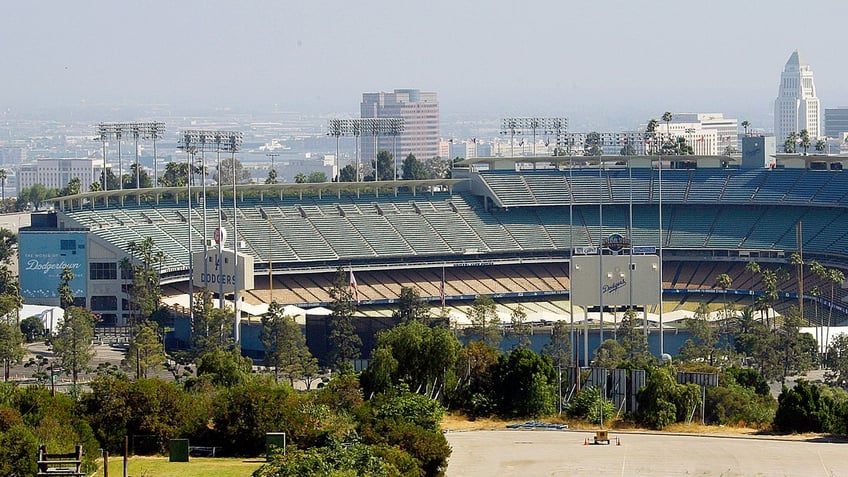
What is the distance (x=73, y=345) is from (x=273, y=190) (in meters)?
44.4

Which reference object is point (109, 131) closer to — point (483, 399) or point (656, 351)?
point (656, 351)

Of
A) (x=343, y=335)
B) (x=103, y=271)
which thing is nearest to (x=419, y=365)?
(x=343, y=335)

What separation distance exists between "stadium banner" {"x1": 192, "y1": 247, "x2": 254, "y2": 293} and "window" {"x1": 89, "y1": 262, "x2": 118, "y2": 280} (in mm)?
14526

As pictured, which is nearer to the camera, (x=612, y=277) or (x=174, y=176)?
(x=612, y=277)

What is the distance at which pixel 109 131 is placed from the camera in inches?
5276

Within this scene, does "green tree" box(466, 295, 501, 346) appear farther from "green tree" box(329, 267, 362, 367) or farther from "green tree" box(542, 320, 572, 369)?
"green tree" box(329, 267, 362, 367)

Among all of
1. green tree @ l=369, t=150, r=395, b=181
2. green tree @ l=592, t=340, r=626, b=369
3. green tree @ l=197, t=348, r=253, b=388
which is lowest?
green tree @ l=592, t=340, r=626, b=369

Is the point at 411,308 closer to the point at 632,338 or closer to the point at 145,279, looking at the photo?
the point at 632,338

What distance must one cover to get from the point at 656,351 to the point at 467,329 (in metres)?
11.5

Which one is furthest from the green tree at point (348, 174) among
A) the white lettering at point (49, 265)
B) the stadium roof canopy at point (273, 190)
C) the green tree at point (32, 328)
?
the green tree at point (32, 328)

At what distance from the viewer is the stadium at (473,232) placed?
122 metres

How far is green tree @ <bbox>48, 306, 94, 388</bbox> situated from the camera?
9356cm

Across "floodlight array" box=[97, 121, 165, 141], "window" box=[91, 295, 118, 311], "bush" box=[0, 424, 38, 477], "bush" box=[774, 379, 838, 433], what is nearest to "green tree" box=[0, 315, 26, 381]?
"window" box=[91, 295, 118, 311]

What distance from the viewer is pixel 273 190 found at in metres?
138
